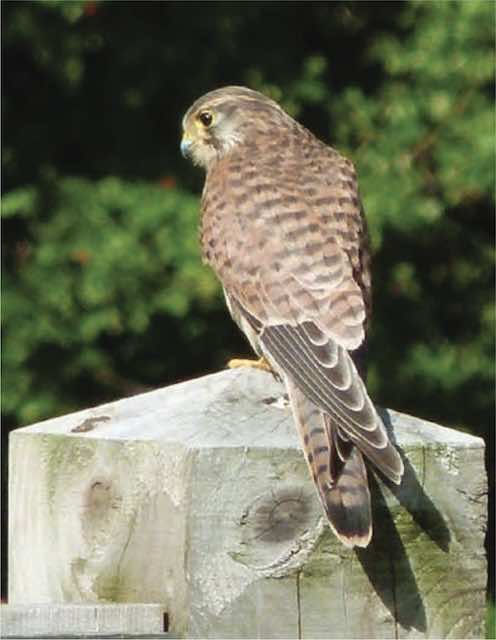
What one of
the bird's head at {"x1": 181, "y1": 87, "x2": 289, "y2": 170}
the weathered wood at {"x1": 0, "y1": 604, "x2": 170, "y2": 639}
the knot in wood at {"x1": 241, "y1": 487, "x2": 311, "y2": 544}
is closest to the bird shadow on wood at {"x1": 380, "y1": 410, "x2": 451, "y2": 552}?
the knot in wood at {"x1": 241, "y1": 487, "x2": 311, "y2": 544}

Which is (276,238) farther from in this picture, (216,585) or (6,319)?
(6,319)

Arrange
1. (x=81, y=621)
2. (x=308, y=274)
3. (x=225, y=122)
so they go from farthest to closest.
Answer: (x=225, y=122) → (x=308, y=274) → (x=81, y=621)

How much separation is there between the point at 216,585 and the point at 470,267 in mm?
4918

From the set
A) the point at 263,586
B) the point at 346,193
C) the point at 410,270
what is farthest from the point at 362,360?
the point at 410,270

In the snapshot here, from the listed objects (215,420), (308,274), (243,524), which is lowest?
(243,524)

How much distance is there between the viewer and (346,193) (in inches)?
133

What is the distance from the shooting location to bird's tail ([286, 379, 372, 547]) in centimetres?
195

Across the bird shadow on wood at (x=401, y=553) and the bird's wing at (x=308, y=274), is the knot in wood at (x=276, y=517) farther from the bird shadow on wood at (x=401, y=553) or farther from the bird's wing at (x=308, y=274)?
the bird's wing at (x=308, y=274)

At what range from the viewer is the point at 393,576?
6.61 feet

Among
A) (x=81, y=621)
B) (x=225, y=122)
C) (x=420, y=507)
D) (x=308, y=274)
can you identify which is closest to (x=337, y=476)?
(x=420, y=507)

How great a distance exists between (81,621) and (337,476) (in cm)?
36

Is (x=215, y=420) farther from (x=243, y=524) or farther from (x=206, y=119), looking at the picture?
(x=206, y=119)

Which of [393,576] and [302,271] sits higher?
[302,271]

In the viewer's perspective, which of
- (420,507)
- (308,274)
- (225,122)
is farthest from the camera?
(225,122)
